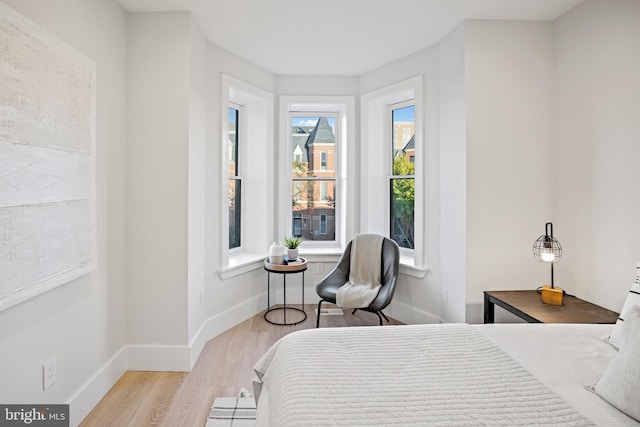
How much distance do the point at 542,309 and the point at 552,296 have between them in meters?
0.16

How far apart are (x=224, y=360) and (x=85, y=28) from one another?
7.76 ft

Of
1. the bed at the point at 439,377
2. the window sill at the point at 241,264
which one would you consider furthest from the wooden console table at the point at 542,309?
the window sill at the point at 241,264

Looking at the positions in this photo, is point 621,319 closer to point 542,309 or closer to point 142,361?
point 542,309

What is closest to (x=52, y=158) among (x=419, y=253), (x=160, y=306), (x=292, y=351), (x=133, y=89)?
(x=133, y=89)

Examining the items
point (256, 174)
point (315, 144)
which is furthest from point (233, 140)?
point (315, 144)

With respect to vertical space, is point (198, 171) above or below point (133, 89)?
below

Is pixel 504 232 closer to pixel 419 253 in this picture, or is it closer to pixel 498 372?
pixel 419 253

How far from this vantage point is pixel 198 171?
9.41ft

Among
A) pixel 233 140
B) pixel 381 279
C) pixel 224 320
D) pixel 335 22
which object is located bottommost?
pixel 224 320

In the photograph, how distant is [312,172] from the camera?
4219mm

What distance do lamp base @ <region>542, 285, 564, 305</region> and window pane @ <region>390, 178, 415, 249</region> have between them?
4.82 ft

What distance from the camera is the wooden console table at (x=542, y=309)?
7.15 ft

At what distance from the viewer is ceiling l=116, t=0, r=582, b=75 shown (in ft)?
8.32

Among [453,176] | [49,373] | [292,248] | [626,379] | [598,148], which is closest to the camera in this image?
[626,379]
